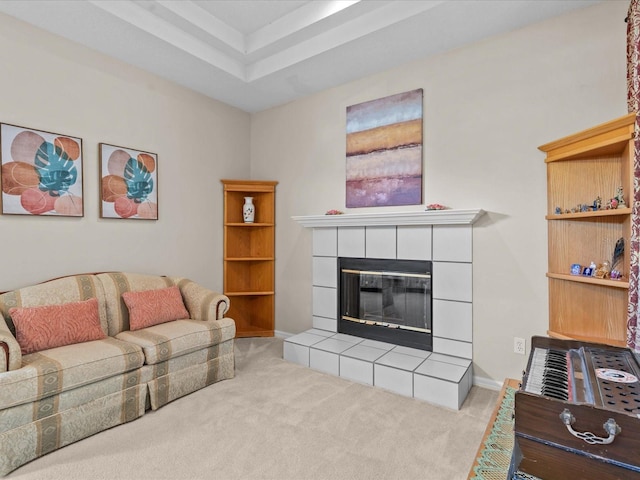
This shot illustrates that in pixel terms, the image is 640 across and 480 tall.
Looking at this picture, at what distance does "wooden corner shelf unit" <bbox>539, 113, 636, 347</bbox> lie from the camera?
6.69ft

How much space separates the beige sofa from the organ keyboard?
7.13ft

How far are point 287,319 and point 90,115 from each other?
276 cm

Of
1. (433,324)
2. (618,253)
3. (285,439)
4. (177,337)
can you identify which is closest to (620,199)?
(618,253)

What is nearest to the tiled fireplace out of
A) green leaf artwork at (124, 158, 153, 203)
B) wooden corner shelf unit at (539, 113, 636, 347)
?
wooden corner shelf unit at (539, 113, 636, 347)

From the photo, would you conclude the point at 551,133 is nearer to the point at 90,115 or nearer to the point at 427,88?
the point at 427,88

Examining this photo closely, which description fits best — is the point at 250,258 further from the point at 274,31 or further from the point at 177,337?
the point at 274,31

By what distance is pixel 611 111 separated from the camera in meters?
2.25

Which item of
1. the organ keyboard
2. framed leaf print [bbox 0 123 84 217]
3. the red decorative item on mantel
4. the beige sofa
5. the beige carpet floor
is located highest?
framed leaf print [bbox 0 123 84 217]

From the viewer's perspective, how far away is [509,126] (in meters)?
2.62

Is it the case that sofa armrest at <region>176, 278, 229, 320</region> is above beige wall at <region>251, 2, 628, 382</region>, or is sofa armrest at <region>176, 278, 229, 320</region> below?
below

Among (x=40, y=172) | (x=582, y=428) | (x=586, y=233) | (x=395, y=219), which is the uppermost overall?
(x=40, y=172)

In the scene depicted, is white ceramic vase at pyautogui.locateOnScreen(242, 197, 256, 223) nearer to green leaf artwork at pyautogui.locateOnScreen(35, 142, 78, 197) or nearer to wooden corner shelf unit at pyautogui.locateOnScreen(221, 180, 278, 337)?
wooden corner shelf unit at pyautogui.locateOnScreen(221, 180, 278, 337)

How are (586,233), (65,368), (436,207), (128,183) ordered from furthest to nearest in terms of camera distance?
1. (128,183)
2. (436,207)
3. (586,233)
4. (65,368)

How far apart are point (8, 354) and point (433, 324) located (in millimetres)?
2890
